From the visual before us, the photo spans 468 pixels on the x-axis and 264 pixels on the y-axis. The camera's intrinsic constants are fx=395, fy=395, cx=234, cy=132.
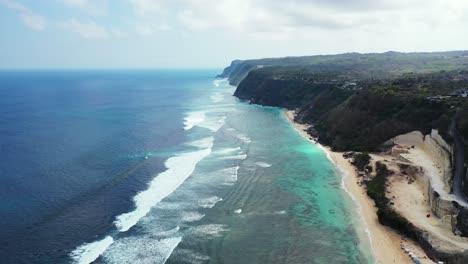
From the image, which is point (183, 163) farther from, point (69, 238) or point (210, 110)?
point (210, 110)

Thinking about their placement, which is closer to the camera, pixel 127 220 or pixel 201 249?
pixel 201 249

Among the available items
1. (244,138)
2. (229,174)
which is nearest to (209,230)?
(229,174)

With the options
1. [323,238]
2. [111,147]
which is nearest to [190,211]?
[323,238]

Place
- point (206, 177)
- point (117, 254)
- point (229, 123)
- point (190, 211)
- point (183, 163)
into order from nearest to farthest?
point (117, 254)
point (190, 211)
point (206, 177)
point (183, 163)
point (229, 123)

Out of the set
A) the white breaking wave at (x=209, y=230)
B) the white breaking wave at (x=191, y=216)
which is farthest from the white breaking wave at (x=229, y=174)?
the white breaking wave at (x=209, y=230)

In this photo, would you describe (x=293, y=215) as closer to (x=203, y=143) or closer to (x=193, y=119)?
(x=203, y=143)

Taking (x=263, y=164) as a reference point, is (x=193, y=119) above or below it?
above

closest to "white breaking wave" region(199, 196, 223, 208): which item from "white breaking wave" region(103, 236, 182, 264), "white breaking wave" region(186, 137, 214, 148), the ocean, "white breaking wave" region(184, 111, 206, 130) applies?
the ocean
